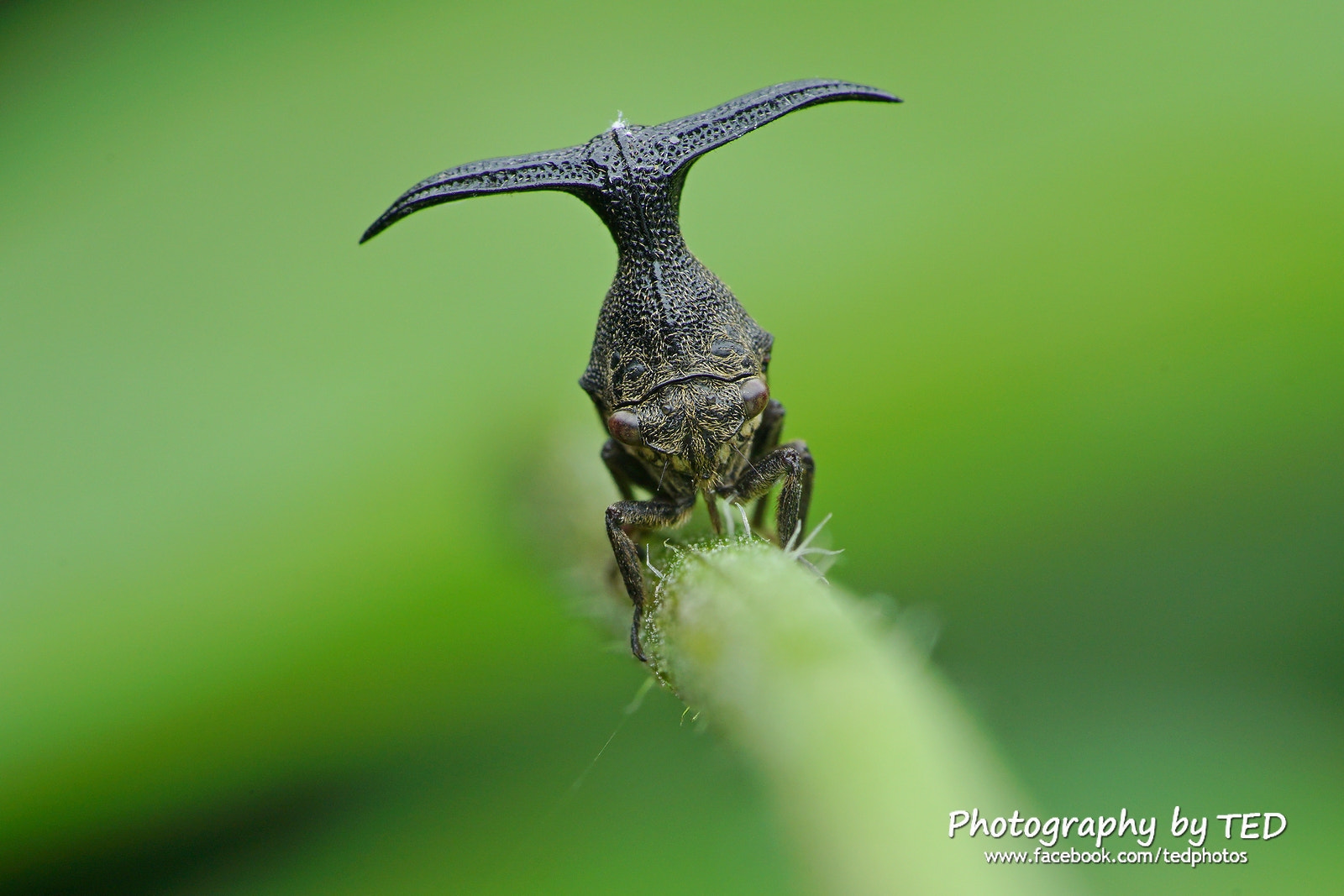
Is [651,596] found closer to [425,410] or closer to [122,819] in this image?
[425,410]

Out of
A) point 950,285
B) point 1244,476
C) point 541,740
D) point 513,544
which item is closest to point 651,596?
point 513,544

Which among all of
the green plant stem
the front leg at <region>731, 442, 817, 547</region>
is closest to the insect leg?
the front leg at <region>731, 442, 817, 547</region>

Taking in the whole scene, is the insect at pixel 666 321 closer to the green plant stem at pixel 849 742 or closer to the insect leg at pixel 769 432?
the insect leg at pixel 769 432

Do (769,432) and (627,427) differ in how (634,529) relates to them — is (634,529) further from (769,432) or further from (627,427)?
(769,432)

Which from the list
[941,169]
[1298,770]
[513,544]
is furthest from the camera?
[941,169]

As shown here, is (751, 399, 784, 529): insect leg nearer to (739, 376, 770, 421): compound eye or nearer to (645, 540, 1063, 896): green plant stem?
(739, 376, 770, 421): compound eye
